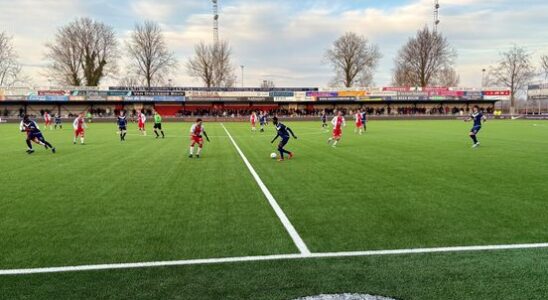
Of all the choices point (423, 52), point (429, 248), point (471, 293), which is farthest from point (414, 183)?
point (423, 52)

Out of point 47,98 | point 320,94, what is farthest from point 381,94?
point 47,98

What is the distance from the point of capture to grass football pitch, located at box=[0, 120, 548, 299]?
14.6 feet

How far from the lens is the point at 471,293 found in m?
4.16

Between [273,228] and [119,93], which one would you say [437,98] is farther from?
[273,228]

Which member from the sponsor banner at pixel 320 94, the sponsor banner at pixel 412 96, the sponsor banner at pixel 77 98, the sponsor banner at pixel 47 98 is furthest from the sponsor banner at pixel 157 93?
the sponsor banner at pixel 412 96

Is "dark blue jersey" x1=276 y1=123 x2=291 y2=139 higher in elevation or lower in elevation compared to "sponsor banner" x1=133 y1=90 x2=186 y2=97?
lower

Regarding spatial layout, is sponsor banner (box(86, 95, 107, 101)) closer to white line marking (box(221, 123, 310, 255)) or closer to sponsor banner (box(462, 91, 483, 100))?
sponsor banner (box(462, 91, 483, 100))

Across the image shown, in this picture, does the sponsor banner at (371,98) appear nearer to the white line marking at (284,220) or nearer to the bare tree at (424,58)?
the bare tree at (424,58)

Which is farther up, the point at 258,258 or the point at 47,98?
the point at 47,98

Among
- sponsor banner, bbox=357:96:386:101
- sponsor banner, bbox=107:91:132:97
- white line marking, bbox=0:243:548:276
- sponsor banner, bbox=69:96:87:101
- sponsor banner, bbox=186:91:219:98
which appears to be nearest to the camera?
white line marking, bbox=0:243:548:276

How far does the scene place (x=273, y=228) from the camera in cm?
659

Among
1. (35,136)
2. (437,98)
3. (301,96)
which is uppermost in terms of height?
(301,96)

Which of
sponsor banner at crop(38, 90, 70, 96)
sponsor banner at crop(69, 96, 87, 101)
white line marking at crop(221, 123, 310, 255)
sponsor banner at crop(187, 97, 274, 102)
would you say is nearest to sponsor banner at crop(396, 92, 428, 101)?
sponsor banner at crop(187, 97, 274, 102)

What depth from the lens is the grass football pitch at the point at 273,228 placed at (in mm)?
4438
